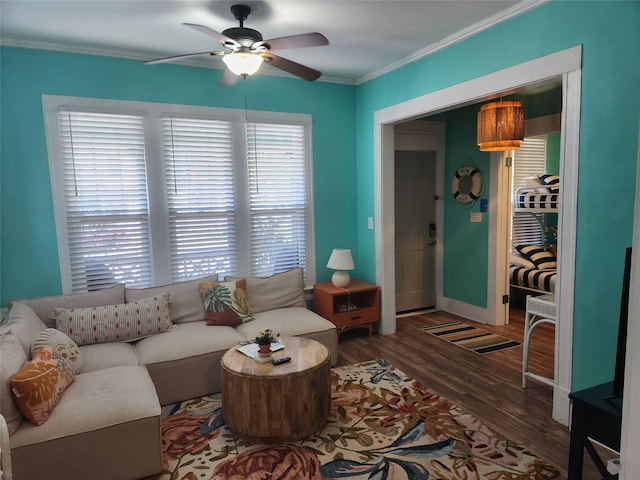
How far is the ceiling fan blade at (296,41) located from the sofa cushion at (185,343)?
217 cm

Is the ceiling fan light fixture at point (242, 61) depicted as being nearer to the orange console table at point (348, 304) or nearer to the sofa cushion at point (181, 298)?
the sofa cushion at point (181, 298)

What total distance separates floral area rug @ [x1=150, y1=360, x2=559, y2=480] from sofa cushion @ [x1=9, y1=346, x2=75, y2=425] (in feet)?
2.29

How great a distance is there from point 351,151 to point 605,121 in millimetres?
2751

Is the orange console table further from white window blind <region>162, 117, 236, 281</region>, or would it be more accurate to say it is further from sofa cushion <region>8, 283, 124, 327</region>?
sofa cushion <region>8, 283, 124, 327</region>

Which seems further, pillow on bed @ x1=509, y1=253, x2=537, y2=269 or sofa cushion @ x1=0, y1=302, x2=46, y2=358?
pillow on bed @ x1=509, y1=253, x2=537, y2=269

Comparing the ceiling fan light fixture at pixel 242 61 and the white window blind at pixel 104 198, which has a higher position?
the ceiling fan light fixture at pixel 242 61

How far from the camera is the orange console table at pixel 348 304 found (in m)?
4.31

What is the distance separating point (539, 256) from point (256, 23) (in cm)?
466

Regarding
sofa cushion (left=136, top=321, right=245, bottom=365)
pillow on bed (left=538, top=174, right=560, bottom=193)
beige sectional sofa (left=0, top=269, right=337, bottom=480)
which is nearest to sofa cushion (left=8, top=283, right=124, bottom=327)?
beige sectional sofa (left=0, top=269, right=337, bottom=480)

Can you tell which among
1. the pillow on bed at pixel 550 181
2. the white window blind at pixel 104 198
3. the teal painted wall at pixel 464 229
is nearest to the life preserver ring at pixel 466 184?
the teal painted wall at pixel 464 229

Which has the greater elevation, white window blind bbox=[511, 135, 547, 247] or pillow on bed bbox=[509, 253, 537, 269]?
white window blind bbox=[511, 135, 547, 247]

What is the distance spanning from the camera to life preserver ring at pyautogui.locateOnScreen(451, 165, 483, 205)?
192 inches

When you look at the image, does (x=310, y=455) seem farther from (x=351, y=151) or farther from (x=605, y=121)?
(x=351, y=151)

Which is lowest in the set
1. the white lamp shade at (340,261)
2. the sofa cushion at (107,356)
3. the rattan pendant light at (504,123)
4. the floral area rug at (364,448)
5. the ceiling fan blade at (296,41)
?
the floral area rug at (364,448)
